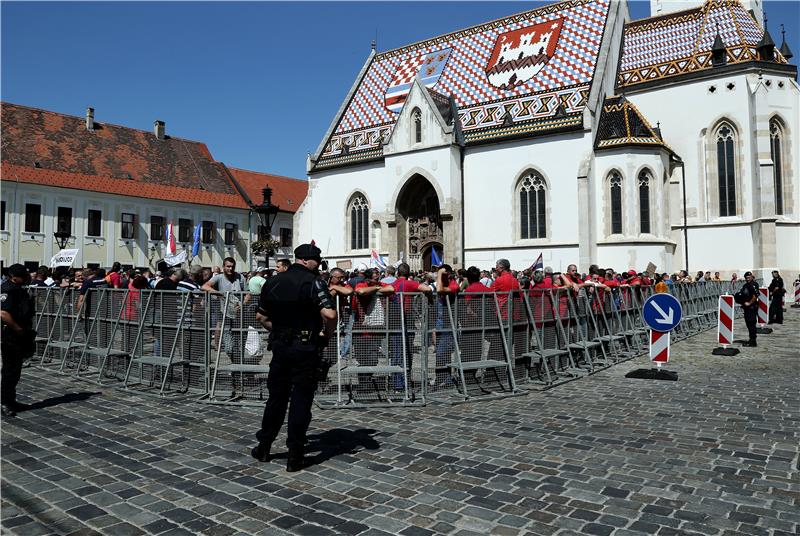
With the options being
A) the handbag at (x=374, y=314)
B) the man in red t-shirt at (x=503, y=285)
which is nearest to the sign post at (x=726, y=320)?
the man in red t-shirt at (x=503, y=285)

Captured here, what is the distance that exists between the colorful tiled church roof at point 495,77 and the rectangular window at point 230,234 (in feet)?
36.1

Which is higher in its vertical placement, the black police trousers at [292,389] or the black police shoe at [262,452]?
the black police trousers at [292,389]

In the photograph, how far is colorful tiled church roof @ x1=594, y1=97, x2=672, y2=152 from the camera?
980 inches

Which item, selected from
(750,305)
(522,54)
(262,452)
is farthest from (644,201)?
(262,452)

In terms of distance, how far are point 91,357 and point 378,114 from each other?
1021 inches

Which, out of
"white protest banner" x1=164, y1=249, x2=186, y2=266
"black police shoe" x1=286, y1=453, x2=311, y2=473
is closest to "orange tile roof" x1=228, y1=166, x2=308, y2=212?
"white protest banner" x1=164, y1=249, x2=186, y2=266

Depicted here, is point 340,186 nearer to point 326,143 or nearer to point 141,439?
point 326,143

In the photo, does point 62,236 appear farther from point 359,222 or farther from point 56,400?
point 56,400

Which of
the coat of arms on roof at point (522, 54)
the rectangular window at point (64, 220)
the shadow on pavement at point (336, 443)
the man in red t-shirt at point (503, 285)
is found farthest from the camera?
the rectangular window at point (64, 220)

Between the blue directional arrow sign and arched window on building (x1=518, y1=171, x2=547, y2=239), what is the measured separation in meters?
17.1

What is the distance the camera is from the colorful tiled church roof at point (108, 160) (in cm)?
3278

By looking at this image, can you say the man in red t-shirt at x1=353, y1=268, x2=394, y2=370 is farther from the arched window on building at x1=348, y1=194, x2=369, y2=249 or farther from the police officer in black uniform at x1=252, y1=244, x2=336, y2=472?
the arched window on building at x1=348, y1=194, x2=369, y2=249

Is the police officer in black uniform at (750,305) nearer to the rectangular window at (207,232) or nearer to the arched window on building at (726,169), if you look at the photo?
the arched window on building at (726,169)

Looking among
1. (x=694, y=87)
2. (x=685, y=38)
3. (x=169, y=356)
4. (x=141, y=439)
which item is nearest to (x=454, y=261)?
(x=694, y=87)
